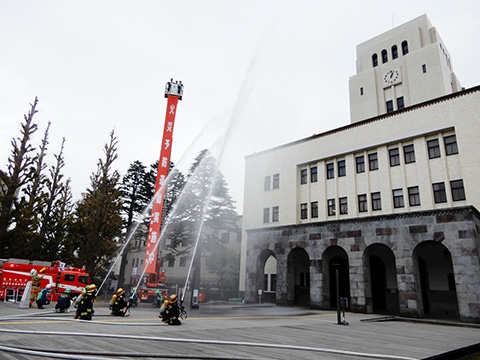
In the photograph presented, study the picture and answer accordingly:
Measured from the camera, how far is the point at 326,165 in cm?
3409

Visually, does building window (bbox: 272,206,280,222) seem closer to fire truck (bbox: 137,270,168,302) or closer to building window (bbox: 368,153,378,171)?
building window (bbox: 368,153,378,171)

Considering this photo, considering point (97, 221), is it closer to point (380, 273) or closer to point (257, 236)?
point (257, 236)

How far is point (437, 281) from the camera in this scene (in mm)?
28219

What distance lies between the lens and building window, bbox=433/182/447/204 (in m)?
26.1

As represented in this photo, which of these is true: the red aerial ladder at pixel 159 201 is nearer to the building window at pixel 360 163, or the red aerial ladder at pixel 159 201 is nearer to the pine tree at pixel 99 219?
the pine tree at pixel 99 219

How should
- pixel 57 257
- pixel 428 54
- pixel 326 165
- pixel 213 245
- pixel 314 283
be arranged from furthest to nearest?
pixel 213 245 < pixel 428 54 < pixel 57 257 < pixel 326 165 < pixel 314 283

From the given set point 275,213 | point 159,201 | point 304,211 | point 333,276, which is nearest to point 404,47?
point 304,211

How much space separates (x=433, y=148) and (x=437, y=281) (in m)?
11.2

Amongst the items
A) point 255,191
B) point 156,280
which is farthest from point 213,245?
point 156,280

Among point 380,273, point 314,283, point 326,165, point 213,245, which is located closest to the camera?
point 314,283

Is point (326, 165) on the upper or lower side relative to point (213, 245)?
upper

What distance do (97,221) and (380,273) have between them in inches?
1051

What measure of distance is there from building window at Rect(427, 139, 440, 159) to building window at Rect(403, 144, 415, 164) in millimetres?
1245

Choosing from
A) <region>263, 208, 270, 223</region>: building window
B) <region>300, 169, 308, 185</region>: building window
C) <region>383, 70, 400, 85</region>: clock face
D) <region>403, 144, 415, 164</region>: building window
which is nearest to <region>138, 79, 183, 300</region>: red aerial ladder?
<region>263, 208, 270, 223</region>: building window
